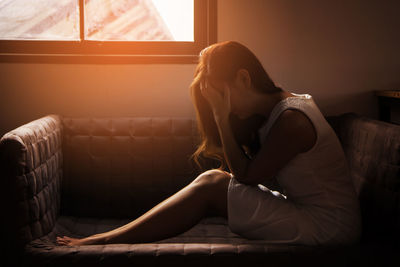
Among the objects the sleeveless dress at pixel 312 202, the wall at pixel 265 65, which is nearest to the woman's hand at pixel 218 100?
the sleeveless dress at pixel 312 202

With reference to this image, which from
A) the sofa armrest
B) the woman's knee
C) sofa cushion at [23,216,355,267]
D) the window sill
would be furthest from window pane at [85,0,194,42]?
sofa cushion at [23,216,355,267]

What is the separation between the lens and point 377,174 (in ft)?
Result: 4.22

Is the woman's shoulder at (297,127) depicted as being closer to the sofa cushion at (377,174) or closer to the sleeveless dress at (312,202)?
the sleeveless dress at (312,202)

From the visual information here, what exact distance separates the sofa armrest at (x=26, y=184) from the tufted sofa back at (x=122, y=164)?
0.92 ft

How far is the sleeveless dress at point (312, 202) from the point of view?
3.70 feet

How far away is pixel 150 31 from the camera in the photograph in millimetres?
2000

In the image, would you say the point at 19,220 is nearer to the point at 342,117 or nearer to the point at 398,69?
the point at 342,117

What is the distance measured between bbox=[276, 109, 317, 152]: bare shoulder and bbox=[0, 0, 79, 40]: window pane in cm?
131

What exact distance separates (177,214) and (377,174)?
0.69 metres

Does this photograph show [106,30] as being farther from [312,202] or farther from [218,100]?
[312,202]

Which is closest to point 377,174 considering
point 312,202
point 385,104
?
point 312,202

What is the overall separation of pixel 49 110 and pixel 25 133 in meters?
0.75

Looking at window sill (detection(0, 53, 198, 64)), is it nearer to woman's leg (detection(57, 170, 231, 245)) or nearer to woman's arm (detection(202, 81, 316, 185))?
woman's leg (detection(57, 170, 231, 245))

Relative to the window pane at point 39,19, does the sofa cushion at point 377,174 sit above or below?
below
